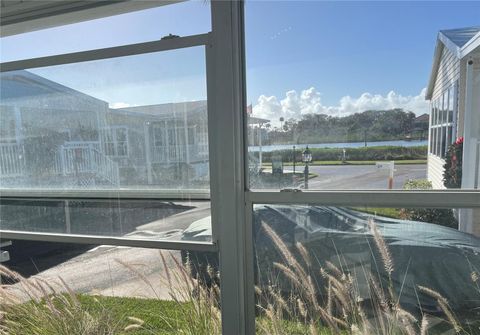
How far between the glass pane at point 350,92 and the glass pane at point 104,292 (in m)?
0.67

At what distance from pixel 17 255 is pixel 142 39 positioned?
1.57 meters

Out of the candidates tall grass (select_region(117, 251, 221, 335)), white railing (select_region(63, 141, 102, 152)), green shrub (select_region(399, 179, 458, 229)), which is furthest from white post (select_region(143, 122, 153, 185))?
green shrub (select_region(399, 179, 458, 229))

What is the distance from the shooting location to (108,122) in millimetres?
1777

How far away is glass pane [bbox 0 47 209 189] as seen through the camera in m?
1.63

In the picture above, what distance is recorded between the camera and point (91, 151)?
183cm

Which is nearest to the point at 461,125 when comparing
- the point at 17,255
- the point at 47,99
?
the point at 47,99

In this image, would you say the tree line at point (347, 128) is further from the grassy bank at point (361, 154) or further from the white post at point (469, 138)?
the white post at point (469, 138)

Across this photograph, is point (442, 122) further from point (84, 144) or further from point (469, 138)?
point (84, 144)

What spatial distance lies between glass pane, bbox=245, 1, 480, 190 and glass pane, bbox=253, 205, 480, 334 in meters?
0.15

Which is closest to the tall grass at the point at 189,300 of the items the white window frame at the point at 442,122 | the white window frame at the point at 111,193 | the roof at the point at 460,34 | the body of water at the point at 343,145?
the white window frame at the point at 111,193

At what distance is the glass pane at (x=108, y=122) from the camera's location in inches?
64.2

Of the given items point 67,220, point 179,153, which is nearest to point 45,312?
point 67,220

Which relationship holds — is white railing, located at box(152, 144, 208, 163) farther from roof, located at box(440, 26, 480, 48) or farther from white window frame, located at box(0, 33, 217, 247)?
roof, located at box(440, 26, 480, 48)

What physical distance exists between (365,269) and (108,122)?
1467 millimetres
